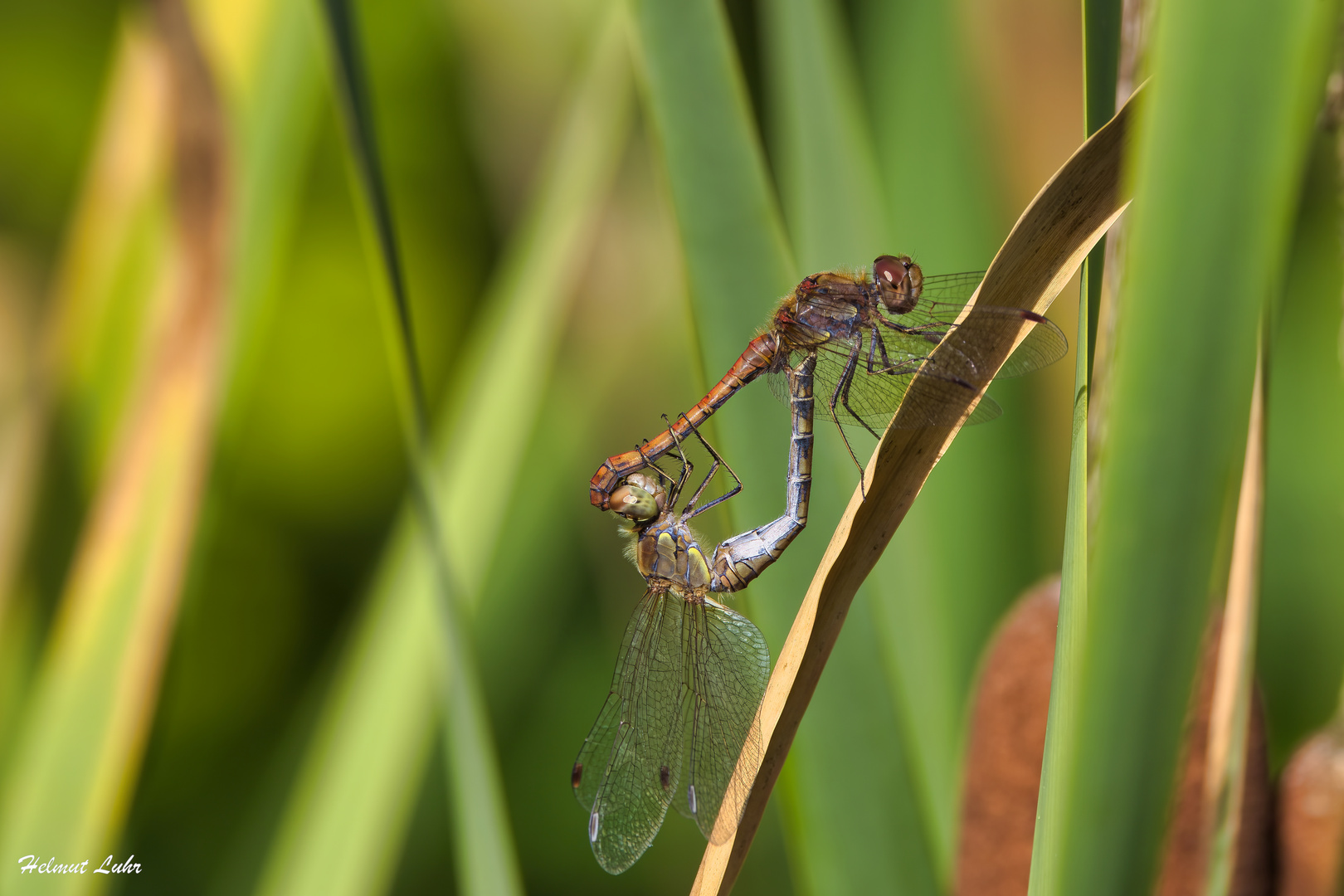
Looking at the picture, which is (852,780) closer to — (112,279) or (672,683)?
(672,683)

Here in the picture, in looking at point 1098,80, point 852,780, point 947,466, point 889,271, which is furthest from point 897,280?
point 852,780

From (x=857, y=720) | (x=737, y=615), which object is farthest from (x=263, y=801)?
(x=857, y=720)

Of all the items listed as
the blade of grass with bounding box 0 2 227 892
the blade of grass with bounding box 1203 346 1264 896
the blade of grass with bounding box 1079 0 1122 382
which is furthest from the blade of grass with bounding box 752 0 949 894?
the blade of grass with bounding box 0 2 227 892

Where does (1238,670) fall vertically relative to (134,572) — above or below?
below

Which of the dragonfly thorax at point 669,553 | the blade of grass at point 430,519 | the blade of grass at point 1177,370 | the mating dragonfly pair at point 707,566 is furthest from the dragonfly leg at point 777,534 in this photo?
the blade of grass at point 1177,370

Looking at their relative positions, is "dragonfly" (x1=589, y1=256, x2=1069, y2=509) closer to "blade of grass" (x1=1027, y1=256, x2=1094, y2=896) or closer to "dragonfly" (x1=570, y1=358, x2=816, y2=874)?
"dragonfly" (x1=570, y1=358, x2=816, y2=874)

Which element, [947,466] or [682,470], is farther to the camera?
[947,466]

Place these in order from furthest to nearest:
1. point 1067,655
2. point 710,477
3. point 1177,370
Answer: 1. point 710,477
2. point 1067,655
3. point 1177,370
